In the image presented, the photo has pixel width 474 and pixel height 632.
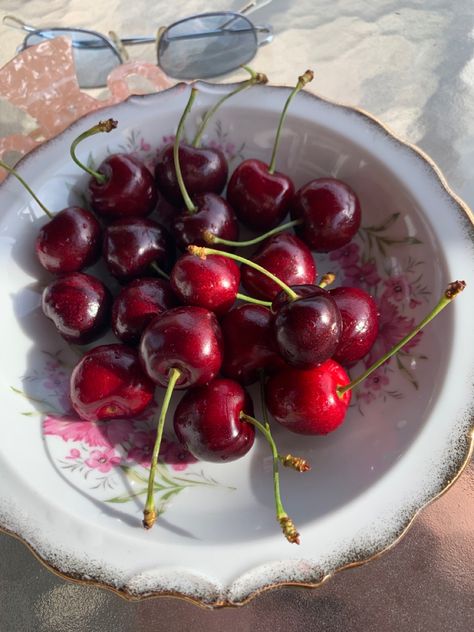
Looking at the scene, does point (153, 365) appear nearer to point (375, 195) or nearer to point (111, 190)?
point (111, 190)

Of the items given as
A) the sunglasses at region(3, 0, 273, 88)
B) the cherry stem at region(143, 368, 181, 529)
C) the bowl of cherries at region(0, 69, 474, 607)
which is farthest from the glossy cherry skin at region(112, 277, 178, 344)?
the sunglasses at region(3, 0, 273, 88)

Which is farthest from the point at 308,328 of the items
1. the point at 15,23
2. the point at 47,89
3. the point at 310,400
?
the point at 15,23

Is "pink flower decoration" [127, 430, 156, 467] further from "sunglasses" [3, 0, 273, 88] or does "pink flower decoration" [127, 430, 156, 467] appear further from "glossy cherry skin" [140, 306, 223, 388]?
"sunglasses" [3, 0, 273, 88]

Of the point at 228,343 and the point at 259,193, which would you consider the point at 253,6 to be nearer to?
the point at 259,193

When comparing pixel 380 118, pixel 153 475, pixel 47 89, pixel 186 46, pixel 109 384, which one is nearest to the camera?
pixel 153 475

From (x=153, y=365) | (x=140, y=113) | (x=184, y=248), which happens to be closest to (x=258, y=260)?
(x=184, y=248)

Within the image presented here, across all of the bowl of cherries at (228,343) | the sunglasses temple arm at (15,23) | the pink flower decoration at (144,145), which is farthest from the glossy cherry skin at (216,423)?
the sunglasses temple arm at (15,23)

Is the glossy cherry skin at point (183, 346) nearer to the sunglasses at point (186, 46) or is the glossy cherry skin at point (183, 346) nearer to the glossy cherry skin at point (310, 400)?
the glossy cherry skin at point (310, 400)
